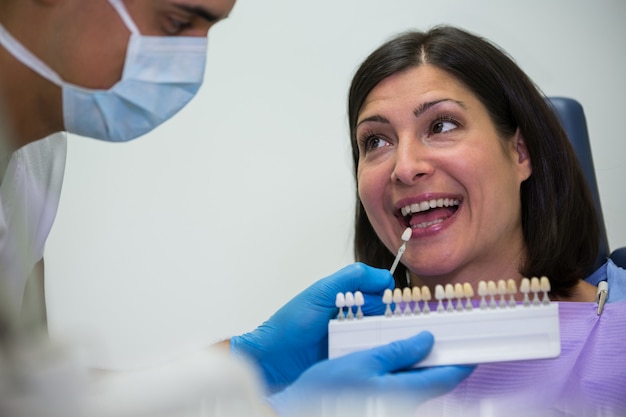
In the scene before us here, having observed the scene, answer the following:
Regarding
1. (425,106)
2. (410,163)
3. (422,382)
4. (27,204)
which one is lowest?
(422,382)

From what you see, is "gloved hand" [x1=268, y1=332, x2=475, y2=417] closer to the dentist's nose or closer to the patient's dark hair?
the dentist's nose

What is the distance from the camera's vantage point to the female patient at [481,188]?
43.1 inches

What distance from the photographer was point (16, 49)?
759 millimetres

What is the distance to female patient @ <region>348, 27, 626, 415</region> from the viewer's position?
1094 millimetres

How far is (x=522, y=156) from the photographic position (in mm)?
1271

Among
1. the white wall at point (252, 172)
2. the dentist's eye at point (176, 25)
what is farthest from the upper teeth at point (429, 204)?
the dentist's eye at point (176, 25)

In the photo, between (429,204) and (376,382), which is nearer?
(376,382)

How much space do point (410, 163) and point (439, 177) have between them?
0.19ft

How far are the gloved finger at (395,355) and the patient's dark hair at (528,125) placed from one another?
1.62 ft

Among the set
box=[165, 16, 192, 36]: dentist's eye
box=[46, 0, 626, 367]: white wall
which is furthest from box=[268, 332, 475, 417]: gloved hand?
box=[165, 16, 192, 36]: dentist's eye

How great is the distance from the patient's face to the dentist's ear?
15 millimetres

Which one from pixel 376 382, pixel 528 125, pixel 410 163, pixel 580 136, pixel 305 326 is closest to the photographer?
pixel 376 382

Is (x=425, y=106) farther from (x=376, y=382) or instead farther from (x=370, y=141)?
(x=376, y=382)

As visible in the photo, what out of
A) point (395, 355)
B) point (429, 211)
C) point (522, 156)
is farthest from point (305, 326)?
point (522, 156)
